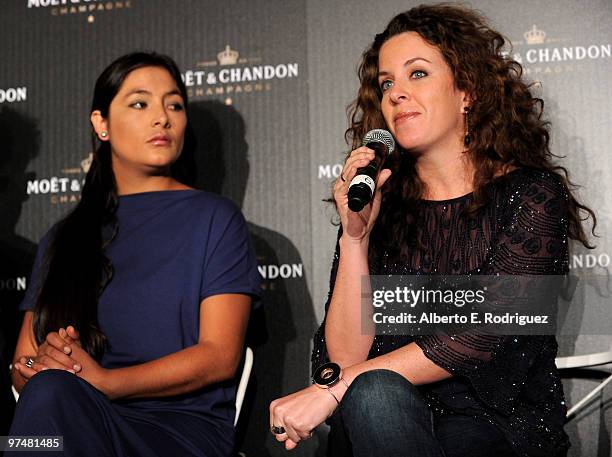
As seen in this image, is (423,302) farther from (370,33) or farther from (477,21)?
(370,33)

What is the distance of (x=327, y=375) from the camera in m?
1.68

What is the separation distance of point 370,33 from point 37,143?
4.26 feet

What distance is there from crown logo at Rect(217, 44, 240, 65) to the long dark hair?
36 centimetres

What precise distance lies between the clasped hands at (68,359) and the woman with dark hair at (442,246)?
548 mm

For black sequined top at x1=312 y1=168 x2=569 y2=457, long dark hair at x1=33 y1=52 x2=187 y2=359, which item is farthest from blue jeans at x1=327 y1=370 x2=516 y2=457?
long dark hair at x1=33 y1=52 x2=187 y2=359

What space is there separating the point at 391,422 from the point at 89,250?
1.26 metres

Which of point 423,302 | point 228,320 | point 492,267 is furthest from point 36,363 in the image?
point 492,267

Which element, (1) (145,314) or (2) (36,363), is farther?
(1) (145,314)

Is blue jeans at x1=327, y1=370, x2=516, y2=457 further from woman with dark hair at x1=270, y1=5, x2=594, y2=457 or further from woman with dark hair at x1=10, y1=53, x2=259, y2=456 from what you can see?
woman with dark hair at x1=10, y1=53, x2=259, y2=456

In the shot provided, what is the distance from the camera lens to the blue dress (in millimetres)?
2049

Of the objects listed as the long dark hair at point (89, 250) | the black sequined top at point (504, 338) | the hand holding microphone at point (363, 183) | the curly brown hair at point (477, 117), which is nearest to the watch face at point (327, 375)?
the black sequined top at point (504, 338)

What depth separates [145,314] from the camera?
230cm

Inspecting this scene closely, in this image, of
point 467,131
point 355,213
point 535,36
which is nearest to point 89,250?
point 355,213

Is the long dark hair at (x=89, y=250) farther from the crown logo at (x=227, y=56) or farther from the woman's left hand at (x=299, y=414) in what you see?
the woman's left hand at (x=299, y=414)
